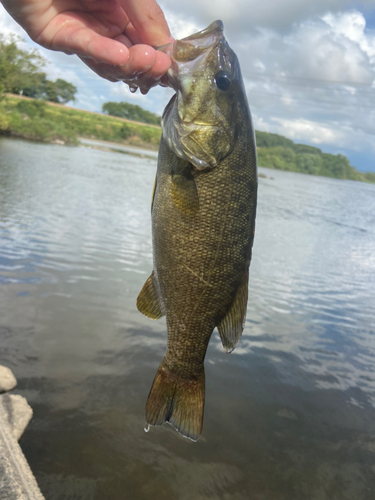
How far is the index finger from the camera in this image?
5.74ft

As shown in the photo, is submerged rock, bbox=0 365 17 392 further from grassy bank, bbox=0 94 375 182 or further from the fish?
grassy bank, bbox=0 94 375 182

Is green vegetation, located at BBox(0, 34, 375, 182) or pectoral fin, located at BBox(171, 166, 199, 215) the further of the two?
green vegetation, located at BBox(0, 34, 375, 182)

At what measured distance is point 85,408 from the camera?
14.7ft

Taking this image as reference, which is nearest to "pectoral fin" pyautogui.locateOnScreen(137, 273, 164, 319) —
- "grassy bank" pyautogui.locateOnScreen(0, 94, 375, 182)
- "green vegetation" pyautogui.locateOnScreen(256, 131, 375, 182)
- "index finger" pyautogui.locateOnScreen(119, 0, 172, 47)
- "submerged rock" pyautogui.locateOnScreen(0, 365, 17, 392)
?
"index finger" pyautogui.locateOnScreen(119, 0, 172, 47)

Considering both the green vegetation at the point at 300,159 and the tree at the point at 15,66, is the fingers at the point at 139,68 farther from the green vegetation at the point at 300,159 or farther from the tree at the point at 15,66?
the green vegetation at the point at 300,159

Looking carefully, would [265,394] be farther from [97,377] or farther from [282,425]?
[97,377]

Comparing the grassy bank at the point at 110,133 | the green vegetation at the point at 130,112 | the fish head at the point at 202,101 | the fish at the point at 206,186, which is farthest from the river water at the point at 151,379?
the green vegetation at the point at 130,112

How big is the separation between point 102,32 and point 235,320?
1.63 metres

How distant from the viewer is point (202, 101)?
78.4 inches

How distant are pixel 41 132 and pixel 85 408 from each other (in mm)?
41359

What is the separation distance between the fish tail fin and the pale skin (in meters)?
1.60

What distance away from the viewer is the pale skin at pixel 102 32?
1711mm

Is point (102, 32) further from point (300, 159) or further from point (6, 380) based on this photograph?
point (300, 159)

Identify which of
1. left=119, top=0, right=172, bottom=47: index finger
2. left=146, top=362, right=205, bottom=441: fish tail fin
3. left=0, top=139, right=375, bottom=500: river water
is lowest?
left=0, top=139, right=375, bottom=500: river water
